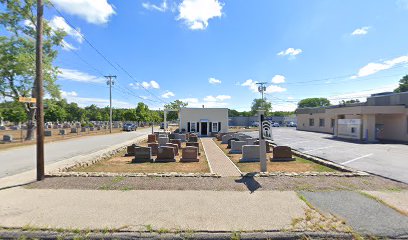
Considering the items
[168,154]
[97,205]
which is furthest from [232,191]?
[168,154]

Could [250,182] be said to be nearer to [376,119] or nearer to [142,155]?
[142,155]

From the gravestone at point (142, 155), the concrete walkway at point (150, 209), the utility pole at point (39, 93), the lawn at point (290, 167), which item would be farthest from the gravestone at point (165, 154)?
the concrete walkway at point (150, 209)

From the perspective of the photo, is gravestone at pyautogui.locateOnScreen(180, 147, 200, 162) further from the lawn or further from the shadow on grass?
the shadow on grass

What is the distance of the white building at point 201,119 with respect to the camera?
34500 millimetres

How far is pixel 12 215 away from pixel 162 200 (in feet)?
11.1

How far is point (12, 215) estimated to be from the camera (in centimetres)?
498

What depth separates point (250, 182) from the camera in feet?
25.0

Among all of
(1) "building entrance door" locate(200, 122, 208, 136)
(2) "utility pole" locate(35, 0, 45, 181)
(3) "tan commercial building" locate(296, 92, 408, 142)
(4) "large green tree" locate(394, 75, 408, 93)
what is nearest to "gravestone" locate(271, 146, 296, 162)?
(2) "utility pole" locate(35, 0, 45, 181)

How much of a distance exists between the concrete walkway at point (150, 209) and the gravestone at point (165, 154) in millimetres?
5701

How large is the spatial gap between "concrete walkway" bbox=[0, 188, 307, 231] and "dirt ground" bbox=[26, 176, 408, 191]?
1.54 feet

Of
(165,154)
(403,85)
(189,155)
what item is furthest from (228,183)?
(403,85)

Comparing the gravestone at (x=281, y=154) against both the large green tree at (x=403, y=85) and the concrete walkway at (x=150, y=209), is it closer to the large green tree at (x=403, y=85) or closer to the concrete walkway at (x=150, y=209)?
the concrete walkway at (x=150, y=209)

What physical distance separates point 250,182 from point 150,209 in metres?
3.75

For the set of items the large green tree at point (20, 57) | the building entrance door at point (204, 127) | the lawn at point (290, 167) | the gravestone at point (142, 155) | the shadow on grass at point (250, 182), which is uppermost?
the large green tree at point (20, 57)
